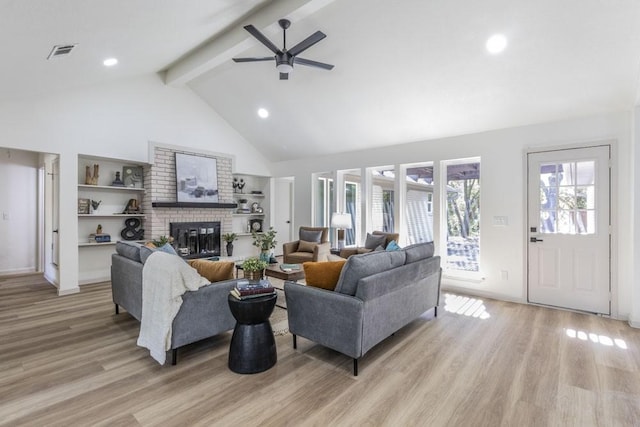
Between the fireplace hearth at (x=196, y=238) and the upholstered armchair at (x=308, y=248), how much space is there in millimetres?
1609

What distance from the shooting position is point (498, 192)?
177 inches

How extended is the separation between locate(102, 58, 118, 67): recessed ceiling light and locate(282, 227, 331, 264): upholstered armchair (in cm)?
362

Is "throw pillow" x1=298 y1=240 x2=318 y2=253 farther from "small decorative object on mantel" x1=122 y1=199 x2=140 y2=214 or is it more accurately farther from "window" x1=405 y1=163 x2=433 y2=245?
"small decorative object on mantel" x1=122 y1=199 x2=140 y2=214

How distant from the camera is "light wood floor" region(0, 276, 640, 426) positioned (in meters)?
1.91

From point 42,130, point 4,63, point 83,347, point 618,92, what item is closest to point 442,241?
point 618,92

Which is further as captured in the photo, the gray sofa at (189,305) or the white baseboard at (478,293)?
the white baseboard at (478,293)

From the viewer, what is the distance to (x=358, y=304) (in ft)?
7.65

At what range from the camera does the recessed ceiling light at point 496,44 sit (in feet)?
10.7

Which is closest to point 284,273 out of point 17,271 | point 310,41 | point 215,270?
point 215,270

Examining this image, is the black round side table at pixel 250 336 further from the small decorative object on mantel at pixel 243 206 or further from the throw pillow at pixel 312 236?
the small decorative object on mantel at pixel 243 206

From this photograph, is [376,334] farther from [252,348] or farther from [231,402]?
[231,402]

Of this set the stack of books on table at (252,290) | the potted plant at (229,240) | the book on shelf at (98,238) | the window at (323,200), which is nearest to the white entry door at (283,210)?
the window at (323,200)

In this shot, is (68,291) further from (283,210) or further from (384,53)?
(384,53)

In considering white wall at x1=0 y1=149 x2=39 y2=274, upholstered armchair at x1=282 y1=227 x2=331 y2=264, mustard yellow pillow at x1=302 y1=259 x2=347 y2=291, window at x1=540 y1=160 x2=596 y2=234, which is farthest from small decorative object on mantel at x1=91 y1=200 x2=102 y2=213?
window at x1=540 y1=160 x2=596 y2=234
